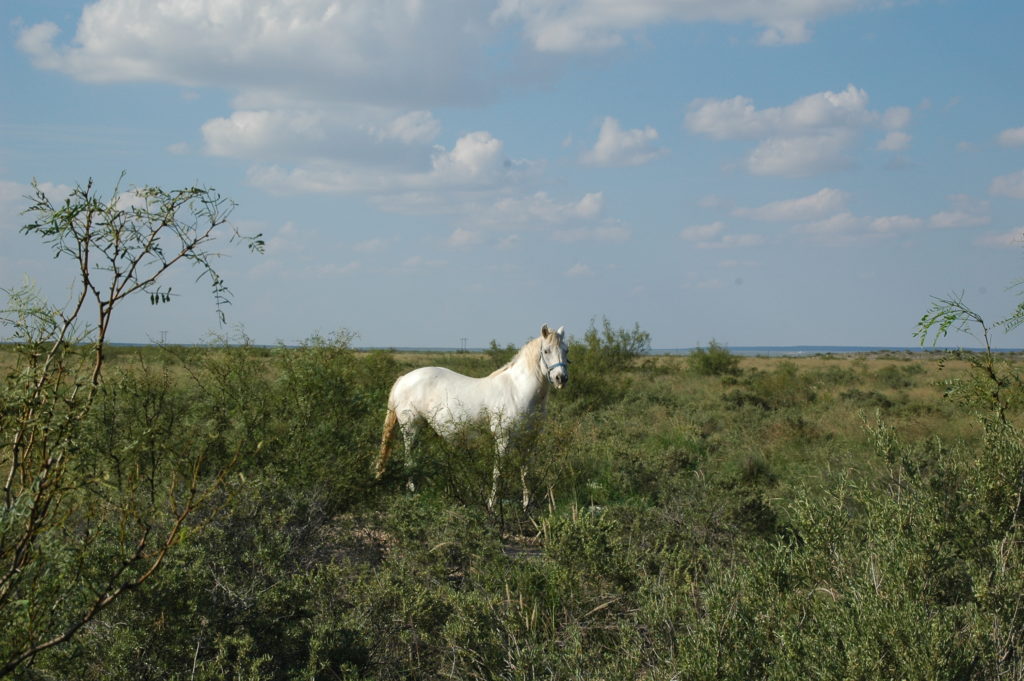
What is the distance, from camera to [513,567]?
6441mm

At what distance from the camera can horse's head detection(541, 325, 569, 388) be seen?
10.7 metres

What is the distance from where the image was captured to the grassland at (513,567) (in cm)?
440

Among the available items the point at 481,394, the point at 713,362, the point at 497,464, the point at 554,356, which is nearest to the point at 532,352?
the point at 554,356

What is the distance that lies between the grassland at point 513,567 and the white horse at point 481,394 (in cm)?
79

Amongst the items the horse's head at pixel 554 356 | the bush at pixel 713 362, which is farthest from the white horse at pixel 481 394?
the bush at pixel 713 362

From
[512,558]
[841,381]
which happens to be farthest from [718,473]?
[841,381]

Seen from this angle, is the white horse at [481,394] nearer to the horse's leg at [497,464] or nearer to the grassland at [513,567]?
the horse's leg at [497,464]

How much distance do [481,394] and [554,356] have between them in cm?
100

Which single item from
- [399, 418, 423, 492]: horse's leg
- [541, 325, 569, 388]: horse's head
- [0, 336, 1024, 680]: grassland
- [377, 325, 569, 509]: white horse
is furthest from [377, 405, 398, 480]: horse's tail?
[541, 325, 569, 388]: horse's head

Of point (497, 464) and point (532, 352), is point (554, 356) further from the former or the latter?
point (497, 464)

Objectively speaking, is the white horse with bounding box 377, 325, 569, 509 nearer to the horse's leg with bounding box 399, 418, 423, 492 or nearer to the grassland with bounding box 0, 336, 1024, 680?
the horse's leg with bounding box 399, 418, 423, 492

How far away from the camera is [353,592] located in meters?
5.82

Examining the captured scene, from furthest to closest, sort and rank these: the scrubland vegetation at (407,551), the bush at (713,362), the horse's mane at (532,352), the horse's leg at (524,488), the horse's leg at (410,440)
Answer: the bush at (713,362)
the horse's mane at (532,352)
the horse's leg at (410,440)
the horse's leg at (524,488)
the scrubland vegetation at (407,551)

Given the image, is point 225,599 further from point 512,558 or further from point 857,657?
point 857,657
